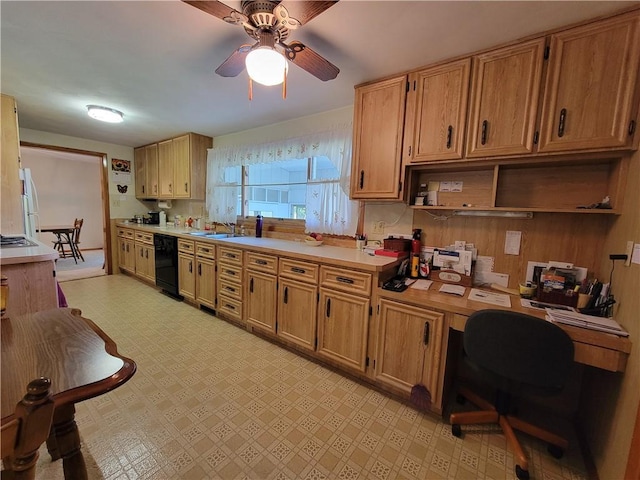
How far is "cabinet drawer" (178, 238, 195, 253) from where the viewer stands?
3.36 metres

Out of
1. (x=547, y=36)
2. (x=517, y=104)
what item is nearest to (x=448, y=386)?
(x=517, y=104)

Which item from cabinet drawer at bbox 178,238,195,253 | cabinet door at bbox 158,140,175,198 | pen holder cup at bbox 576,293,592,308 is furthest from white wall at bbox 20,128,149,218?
pen holder cup at bbox 576,293,592,308

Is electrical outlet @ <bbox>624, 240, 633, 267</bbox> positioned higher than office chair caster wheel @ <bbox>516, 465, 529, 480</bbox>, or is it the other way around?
electrical outlet @ <bbox>624, 240, 633, 267</bbox>

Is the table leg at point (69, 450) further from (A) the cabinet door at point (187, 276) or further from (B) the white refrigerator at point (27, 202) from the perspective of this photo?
(B) the white refrigerator at point (27, 202)

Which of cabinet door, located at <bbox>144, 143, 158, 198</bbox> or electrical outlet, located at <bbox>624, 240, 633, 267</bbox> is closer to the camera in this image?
electrical outlet, located at <bbox>624, 240, 633, 267</bbox>

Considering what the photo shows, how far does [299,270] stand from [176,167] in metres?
3.12

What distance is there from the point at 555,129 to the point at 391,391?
197 cm

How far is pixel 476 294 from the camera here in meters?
1.78

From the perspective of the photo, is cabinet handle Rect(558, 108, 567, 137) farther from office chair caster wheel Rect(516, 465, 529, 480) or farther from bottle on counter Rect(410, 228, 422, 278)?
office chair caster wheel Rect(516, 465, 529, 480)

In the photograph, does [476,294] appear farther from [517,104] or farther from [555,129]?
[517,104]

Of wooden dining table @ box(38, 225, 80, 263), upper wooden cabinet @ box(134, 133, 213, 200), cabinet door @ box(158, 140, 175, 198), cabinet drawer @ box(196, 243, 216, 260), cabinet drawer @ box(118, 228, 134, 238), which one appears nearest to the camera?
cabinet drawer @ box(196, 243, 216, 260)

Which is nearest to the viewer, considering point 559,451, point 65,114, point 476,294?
point 559,451

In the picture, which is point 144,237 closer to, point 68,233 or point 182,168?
point 182,168

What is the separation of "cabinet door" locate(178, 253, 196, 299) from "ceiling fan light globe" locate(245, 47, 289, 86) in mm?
2575
